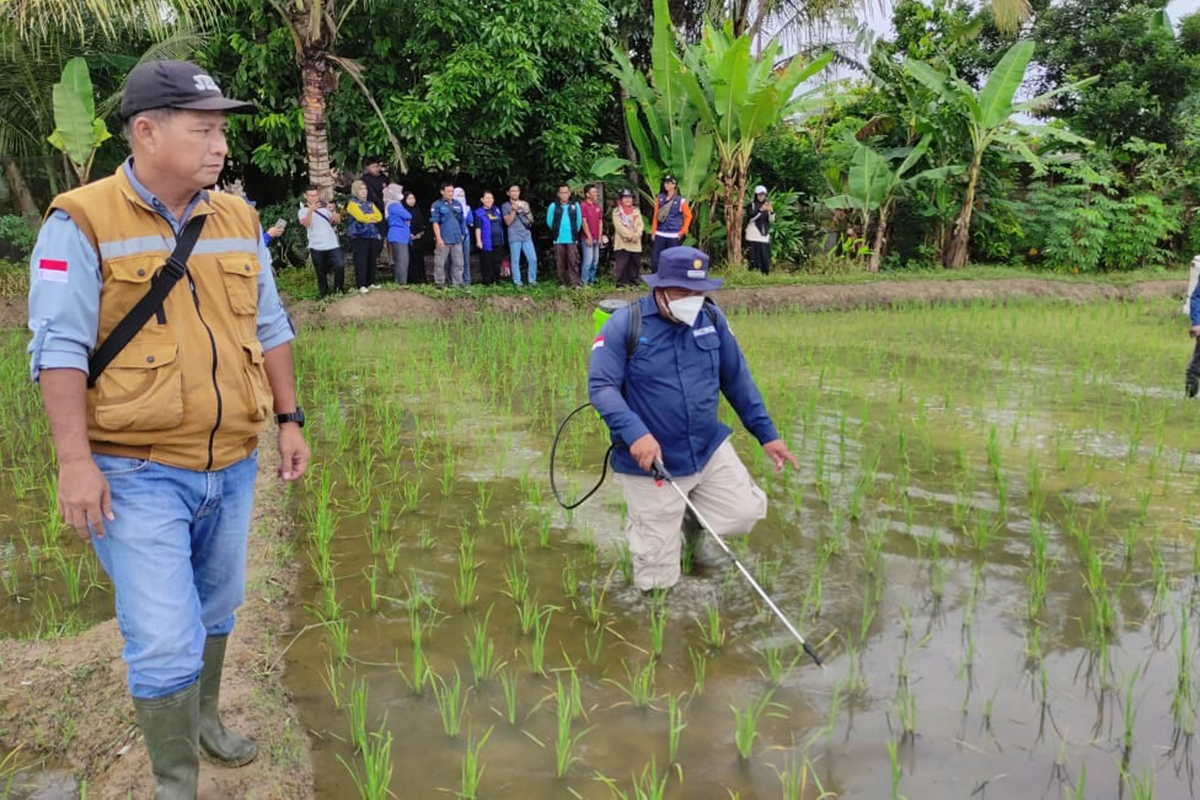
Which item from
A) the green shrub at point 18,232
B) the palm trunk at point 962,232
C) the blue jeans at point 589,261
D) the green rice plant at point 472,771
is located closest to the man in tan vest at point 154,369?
the green rice plant at point 472,771

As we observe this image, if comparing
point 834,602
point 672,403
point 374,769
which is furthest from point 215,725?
point 834,602

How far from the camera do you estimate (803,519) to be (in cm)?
406

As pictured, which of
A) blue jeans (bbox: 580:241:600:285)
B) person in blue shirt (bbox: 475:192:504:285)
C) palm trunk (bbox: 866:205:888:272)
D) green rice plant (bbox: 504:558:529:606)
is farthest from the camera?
palm trunk (bbox: 866:205:888:272)

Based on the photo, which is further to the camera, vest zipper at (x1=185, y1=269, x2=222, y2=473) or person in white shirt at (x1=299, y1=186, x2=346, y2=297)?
person in white shirt at (x1=299, y1=186, x2=346, y2=297)

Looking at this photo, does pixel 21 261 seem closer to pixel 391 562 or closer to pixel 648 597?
pixel 391 562

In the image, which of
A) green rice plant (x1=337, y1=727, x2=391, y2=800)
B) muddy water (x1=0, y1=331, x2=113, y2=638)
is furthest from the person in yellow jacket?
green rice plant (x1=337, y1=727, x2=391, y2=800)

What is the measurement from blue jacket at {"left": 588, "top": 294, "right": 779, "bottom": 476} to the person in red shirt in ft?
29.3

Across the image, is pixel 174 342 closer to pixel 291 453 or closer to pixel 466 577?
pixel 291 453

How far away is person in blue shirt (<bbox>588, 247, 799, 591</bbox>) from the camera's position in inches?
→ 127

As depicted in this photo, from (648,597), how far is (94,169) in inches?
507

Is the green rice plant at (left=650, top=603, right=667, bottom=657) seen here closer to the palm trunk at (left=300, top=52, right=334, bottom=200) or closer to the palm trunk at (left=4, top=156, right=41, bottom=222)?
the palm trunk at (left=300, top=52, right=334, bottom=200)

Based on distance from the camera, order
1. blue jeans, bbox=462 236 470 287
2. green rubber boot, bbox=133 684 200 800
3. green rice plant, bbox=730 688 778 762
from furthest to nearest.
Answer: blue jeans, bbox=462 236 470 287 < green rice plant, bbox=730 688 778 762 < green rubber boot, bbox=133 684 200 800

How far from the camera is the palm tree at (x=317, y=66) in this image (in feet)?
33.6

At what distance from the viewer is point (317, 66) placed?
34.6ft
